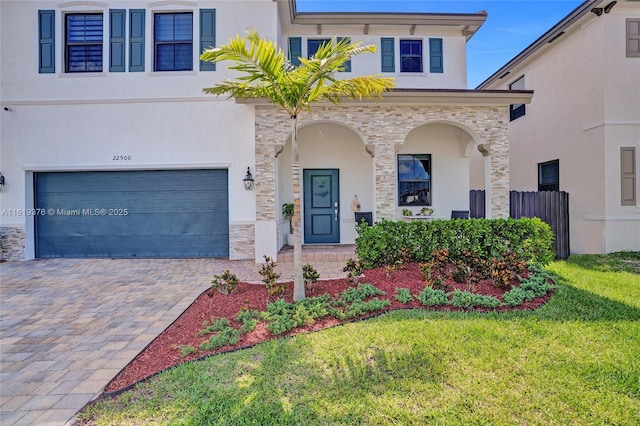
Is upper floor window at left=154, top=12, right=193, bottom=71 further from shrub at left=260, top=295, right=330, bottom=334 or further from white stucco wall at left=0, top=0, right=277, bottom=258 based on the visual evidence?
shrub at left=260, top=295, right=330, bottom=334

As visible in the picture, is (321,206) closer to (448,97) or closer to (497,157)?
(448,97)

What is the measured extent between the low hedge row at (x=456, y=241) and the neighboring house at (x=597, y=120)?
172 inches

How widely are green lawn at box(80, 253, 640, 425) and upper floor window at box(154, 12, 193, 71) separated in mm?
8572

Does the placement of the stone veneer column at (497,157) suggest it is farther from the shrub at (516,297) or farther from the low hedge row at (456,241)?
the shrub at (516,297)

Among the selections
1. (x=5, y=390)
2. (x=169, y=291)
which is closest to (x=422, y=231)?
(x=169, y=291)

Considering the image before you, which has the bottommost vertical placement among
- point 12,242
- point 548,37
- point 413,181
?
point 12,242

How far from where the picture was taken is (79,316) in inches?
191

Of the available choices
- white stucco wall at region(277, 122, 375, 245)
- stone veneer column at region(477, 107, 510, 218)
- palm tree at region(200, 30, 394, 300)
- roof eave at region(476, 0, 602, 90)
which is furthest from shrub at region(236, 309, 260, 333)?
roof eave at region(476, 0, 602, 90)

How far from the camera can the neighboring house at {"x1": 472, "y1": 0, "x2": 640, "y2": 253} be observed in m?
8.80

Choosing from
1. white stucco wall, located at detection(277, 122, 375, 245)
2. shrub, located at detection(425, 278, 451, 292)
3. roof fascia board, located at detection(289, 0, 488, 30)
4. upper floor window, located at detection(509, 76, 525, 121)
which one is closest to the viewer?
shrub, located at detection(425, 278, 451, 292)

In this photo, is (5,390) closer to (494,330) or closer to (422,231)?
(494,330)

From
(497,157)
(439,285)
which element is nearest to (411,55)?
(497,157)

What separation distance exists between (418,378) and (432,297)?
6.28ft

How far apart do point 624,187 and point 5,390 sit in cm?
1291
